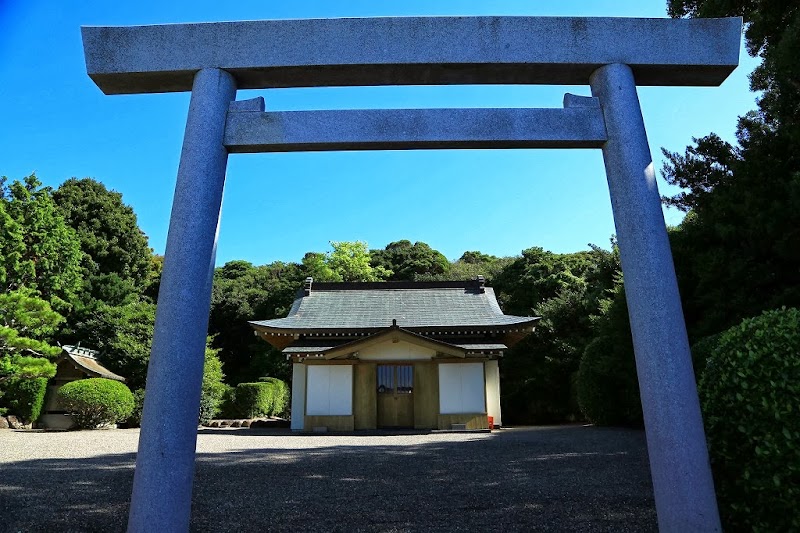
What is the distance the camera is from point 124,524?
3551mm

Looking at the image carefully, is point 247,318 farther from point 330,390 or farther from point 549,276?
point 549,276

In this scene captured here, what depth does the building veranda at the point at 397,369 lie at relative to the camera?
1376 centimetres

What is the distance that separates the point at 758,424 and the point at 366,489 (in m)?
3.44

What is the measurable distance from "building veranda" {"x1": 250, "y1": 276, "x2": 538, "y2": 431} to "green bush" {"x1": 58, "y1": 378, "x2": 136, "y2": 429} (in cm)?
408

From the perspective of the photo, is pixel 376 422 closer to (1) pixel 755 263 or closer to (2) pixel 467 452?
(2) pixel 467 452

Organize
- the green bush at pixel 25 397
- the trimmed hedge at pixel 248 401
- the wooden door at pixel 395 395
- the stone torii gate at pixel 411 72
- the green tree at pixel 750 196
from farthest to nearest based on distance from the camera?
the trimmed hedge at pixel 248 401, the green bush at pixel 25 397, the wooden door at pixel 395 395, the green tree at pixel 750 196, the stone torii gate at pixel 411 72

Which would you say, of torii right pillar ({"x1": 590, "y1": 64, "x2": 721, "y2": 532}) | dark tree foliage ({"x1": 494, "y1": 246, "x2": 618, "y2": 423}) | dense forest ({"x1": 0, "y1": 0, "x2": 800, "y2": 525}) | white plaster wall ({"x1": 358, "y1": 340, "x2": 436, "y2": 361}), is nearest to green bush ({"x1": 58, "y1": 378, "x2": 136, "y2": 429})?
dense forest ({"x1": 0, "y1": 0, "x2": 800, "y2": 525})

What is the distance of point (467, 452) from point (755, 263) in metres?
4.85

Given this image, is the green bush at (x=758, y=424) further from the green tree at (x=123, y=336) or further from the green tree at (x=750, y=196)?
the green tree at (x=123, y=336)

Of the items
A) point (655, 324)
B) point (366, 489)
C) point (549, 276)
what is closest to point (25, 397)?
point (366, 489)

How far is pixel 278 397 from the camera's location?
20.6 meters

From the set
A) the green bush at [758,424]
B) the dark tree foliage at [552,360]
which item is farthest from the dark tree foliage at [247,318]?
the green bush at [758,424]

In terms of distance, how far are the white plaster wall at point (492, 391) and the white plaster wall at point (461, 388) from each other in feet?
1.87

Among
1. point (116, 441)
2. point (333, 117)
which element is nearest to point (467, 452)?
point (333, 117)
